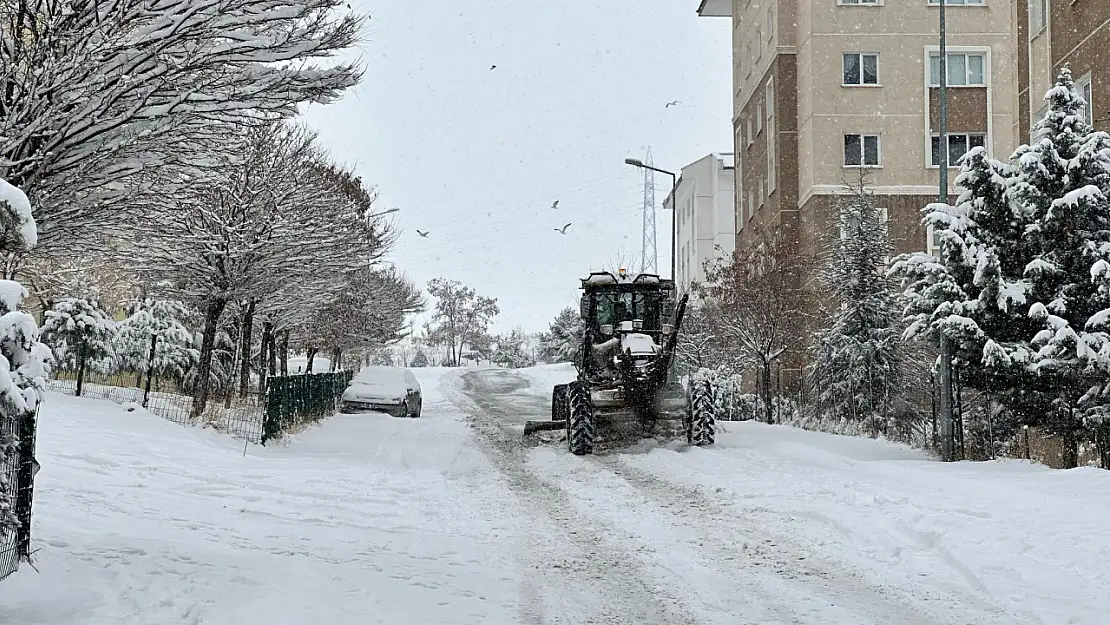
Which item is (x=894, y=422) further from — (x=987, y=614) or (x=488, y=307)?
(x=488, y=307)

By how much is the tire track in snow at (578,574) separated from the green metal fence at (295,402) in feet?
17.7

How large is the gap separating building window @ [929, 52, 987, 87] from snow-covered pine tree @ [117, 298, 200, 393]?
2510 centimetres

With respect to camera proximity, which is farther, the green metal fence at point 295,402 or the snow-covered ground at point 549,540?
the green metal fence at point 295,402

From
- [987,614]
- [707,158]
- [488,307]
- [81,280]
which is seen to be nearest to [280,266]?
[81,280]

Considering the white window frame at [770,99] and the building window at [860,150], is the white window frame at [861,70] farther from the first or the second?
the white window frame at [770,99]

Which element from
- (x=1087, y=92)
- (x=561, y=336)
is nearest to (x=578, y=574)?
(x=1087, y=92)

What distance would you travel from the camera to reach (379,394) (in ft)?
91.3

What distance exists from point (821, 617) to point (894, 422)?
18262 millimetres

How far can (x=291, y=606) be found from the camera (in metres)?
6.58

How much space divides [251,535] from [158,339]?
2363 cm

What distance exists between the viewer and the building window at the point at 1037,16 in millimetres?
20953

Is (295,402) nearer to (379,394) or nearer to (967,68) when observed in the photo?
(379,394)

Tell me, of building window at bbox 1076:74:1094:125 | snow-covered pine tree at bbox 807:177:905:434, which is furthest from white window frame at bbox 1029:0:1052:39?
snow-covered pine tree at bbox 807:177:905:434

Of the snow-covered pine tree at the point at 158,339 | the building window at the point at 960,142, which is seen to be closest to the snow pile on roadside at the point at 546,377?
the snow-covered pine tree at the point at 158,339
